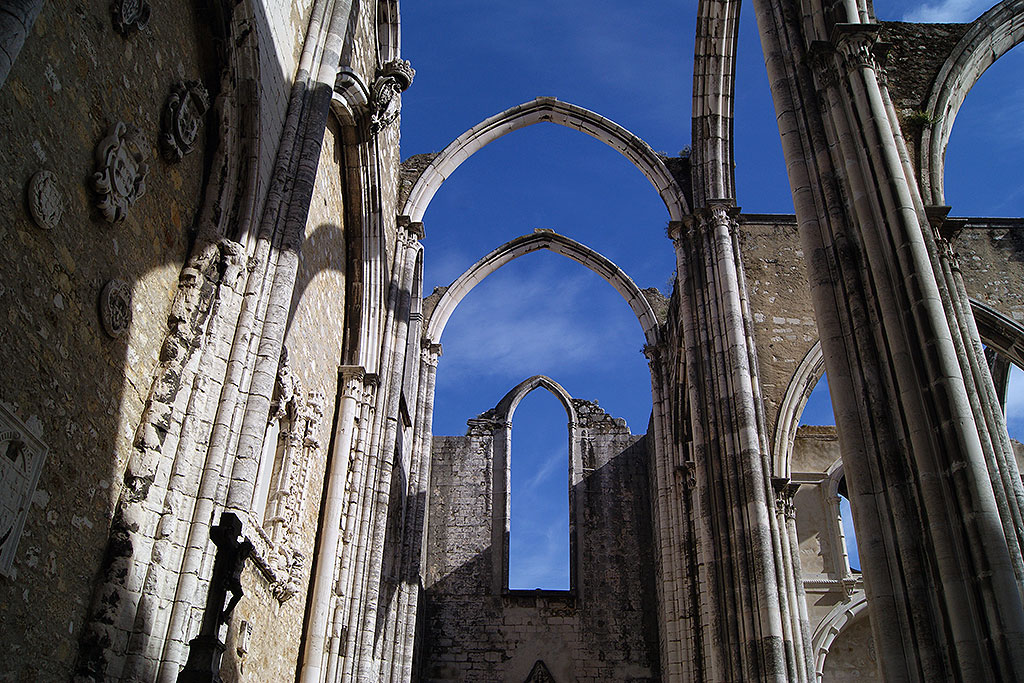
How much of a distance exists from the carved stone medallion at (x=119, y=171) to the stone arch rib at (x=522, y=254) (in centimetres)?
1129

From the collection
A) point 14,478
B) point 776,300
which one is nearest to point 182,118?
point 14,478

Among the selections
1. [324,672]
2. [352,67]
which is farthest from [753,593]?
[352,67]

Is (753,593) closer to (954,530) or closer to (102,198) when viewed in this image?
(954,530)

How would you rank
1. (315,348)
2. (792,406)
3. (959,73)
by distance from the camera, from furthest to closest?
(792,406)
(315,348)
(959,73)

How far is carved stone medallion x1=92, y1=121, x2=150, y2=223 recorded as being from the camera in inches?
173

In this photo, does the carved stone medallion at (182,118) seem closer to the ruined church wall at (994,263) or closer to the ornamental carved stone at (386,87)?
the ornamental carved stone at (386,87)

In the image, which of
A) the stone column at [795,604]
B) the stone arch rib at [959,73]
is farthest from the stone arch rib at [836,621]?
the stone arch rib at [959,73]

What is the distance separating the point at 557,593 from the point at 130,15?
552 inches

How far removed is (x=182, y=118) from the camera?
5332 millimetres

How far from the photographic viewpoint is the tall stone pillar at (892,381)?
4434 mm

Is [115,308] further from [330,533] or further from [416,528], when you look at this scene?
[416,528]

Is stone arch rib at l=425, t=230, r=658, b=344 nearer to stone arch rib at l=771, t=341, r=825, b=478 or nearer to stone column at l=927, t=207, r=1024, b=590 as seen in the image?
stone arch rib at l=771, t=341, r=825, b=478

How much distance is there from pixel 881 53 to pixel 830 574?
8770 millimetres

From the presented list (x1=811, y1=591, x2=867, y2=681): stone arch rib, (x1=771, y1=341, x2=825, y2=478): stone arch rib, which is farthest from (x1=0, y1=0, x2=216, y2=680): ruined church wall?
(x1=811, y1=591, x2=867, y2=681): stone arch rib
